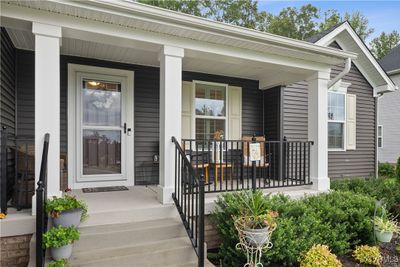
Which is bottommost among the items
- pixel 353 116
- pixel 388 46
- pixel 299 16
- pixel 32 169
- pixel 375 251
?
pixel 375 251

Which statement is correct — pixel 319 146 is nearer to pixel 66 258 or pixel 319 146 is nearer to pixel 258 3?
pixel 66 258

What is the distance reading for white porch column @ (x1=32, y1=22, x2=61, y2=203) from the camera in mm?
2863

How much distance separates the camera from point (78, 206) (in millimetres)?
2682

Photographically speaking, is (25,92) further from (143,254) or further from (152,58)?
(143,254)

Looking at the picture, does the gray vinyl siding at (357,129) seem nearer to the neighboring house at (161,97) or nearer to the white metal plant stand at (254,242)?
the neighboring house at (161,97)

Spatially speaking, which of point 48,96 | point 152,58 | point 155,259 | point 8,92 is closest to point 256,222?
point 155,259

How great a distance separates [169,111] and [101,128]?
182 centimetres

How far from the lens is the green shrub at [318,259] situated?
287cm

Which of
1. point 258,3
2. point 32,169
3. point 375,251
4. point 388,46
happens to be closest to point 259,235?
point 375,251

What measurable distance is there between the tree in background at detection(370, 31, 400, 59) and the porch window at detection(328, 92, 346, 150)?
16.6 meters

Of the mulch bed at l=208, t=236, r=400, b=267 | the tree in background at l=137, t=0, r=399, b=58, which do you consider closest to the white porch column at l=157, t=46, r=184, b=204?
the mulch bed at l=208, t=236, r=400, b=267

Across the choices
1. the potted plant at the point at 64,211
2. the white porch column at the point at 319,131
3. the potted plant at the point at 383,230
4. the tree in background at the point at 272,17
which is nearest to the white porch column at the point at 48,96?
the potted plant at the point at 64,211

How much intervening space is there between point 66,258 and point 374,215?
12.6 ft

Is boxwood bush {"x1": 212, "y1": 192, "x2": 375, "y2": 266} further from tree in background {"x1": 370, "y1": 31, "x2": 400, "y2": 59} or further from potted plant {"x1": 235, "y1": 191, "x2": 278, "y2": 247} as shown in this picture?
tree in background {"x1": 370, "y1": 31, "x2": 400, "y2": 59}
